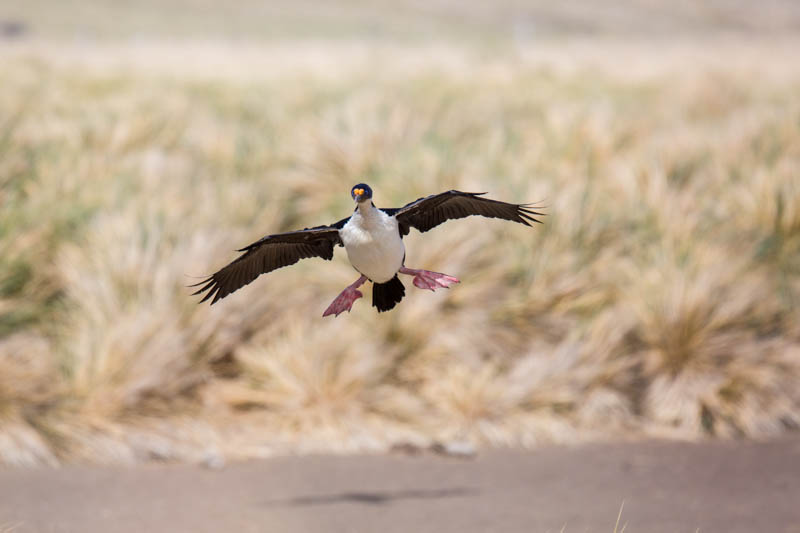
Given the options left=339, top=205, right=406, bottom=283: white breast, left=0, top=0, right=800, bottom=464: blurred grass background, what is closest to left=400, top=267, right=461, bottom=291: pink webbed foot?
left=339, top=205, right=406, bottom=283: white breast

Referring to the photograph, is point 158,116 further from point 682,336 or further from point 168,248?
point 682,336

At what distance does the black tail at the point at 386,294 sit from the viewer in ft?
5.26

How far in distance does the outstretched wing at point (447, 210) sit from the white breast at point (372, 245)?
12 cm

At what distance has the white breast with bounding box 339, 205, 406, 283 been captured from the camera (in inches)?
Result: 55.3

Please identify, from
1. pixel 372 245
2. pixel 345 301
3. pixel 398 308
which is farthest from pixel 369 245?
pixel 398 308

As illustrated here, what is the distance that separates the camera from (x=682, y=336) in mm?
6715

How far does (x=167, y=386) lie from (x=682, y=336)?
140 inches

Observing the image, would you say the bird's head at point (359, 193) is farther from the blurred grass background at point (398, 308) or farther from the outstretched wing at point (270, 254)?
the blurred grass background at point (398, 308)

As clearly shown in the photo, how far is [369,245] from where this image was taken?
55.4 inches

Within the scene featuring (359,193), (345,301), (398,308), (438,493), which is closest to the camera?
(359,193)

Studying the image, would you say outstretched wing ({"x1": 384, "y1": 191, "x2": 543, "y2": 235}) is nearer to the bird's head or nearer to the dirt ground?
the bird's head

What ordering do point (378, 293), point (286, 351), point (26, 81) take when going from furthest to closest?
point (26, 81)
point (286, 351)
point (378, 293)

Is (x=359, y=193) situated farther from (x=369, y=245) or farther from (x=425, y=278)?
(x=425, y=278)

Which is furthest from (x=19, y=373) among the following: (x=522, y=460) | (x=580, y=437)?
(x=580, y=437)
